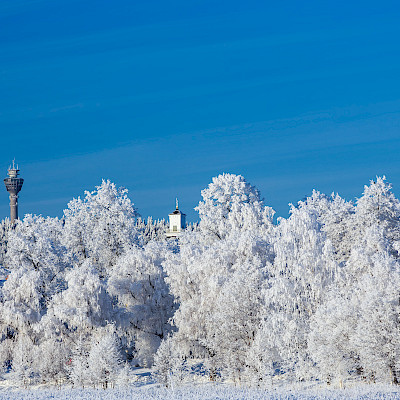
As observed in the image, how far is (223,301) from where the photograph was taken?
49.3m

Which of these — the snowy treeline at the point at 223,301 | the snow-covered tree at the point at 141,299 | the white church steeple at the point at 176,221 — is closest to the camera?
the snowy treeline at the point at 223,301

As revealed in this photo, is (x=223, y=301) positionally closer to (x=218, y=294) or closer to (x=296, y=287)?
(x=218, y=294)

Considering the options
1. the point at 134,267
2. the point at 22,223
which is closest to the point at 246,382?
the point at 134,267

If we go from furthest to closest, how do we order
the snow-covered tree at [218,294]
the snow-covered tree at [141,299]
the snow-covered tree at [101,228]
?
the snow-covered tree at [101,228] < the snow-covered tree at [141,299] < the snow-covered tree at [218,294]

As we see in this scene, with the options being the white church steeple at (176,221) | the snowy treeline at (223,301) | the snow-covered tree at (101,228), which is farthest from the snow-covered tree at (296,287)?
the white church steeple at (176,221)

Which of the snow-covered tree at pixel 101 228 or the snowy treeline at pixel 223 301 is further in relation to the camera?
the snow-covered tree at pixel 101 228

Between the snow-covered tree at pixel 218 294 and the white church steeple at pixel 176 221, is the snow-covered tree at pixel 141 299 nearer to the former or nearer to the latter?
the snow-covered tree at pixel 218 294

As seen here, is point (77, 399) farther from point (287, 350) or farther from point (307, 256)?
point (307, 256)

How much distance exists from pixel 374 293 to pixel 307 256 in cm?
723

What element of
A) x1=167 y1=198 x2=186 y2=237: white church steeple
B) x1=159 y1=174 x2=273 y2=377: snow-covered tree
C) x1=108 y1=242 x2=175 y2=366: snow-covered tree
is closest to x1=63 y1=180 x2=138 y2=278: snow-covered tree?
x1=108 y1=242 x2=175 y2=366: snow-covered tree

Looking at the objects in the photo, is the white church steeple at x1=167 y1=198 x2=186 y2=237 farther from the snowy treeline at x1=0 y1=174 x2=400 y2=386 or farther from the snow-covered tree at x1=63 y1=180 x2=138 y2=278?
the snowy treeline at x1=0 y1=174 x2=400 y2=386

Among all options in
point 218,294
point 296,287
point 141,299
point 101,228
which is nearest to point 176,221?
point 101,228

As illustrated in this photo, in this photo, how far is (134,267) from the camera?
59938 mm

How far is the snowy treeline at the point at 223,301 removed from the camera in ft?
142
